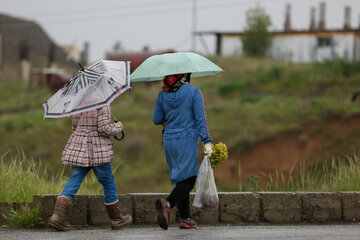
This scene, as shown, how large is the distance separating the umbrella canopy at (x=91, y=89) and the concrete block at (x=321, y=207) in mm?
2735

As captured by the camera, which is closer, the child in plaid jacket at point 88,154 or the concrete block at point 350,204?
the child in plaid jacket at point 88,154

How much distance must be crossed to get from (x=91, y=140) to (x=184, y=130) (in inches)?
41.3

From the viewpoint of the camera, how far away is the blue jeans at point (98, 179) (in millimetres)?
7141

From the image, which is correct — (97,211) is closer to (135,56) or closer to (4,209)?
(4,209)

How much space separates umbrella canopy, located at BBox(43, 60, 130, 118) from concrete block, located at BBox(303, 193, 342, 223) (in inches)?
108

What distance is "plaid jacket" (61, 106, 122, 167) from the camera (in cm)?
706

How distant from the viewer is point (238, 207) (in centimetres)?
778

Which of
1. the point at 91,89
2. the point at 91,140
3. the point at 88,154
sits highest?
the point at 91,89

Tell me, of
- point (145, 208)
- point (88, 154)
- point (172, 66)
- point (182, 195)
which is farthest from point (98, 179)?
point (172, 66)

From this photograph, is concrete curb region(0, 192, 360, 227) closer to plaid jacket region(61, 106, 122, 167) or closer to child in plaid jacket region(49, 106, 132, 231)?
child in plaid jacket region(49, 106, 132, 231)

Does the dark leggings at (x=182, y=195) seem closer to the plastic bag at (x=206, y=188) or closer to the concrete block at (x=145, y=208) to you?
the plastic bag at (x=206, y=188)

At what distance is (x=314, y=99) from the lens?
4438 centimetres

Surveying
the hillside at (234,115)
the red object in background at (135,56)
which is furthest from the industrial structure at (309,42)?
the red object in background at (135,56)

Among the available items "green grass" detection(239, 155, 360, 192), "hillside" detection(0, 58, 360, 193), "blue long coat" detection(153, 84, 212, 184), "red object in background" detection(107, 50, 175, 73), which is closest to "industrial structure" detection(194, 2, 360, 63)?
"hillside" detection(0, 58, 360, 193)
